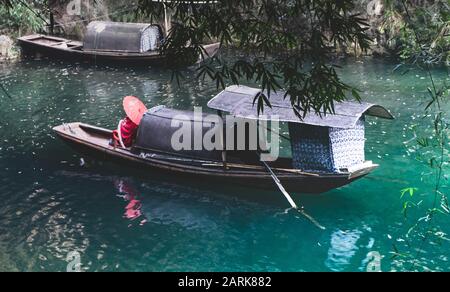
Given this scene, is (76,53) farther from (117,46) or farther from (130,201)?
(130,201)

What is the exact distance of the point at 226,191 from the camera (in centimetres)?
1455

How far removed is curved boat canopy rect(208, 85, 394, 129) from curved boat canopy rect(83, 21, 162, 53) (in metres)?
16.6

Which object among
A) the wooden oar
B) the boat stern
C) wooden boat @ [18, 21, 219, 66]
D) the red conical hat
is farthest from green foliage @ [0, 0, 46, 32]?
the boat stern

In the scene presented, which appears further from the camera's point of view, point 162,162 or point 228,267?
point 162,162

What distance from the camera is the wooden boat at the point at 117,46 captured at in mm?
29625

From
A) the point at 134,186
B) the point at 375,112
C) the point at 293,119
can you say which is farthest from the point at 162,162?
the point at 375,112

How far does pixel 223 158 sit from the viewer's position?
14.1 meters

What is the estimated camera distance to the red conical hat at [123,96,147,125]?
15893mm

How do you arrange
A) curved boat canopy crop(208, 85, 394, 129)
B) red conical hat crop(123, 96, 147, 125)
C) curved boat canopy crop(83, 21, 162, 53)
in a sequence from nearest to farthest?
curved boat canopy crop(208, 85, 394, 129), red conical hat crop(123, 96, 147, 125), curved boat canopy crop(83, 21, 162, 53)

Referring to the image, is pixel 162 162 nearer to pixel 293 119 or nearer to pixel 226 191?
pixel 226 191

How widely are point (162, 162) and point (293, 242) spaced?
4.53m

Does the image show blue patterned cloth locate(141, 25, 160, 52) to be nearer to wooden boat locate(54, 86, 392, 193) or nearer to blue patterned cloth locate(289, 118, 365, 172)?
wooden boat locate(54, 86, 392, 193)

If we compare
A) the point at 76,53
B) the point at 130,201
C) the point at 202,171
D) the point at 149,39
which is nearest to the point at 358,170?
the point at 202,171
